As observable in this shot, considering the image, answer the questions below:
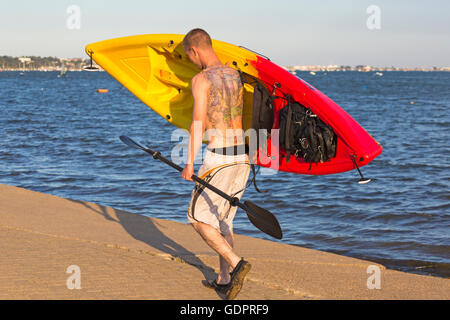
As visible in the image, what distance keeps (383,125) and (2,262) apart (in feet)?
89.3

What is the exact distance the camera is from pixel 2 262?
539 centimetres

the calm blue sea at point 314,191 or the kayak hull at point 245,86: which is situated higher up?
the kayak hull at point 245,86

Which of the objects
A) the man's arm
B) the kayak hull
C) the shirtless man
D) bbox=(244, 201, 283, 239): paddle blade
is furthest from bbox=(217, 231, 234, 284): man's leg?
the kayak hull

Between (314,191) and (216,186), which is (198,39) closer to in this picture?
(216,186)

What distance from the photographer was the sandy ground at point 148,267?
4871mm

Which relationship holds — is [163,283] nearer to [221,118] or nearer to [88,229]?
[221,118]

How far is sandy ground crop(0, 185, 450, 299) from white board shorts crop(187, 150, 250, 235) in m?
0.72

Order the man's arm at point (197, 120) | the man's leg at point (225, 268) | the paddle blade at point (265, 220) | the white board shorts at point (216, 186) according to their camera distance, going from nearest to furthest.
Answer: the man's arm at point (197, 120) < the white board shorts at point (216, 186) < the man's leg at point (225, 268) < the paddle blade at point (265, 220)

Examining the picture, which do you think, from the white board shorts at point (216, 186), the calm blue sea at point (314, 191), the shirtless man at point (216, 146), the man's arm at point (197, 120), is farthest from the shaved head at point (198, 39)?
the calm blue sea at point (314, 191)

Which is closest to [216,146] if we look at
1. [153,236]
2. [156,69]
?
[156,69]

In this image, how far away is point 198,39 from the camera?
4465 millimetres

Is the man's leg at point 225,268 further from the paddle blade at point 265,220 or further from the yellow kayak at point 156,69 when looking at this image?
the yellow kayak at point 156,69

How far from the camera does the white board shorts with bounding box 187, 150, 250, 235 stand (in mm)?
4543

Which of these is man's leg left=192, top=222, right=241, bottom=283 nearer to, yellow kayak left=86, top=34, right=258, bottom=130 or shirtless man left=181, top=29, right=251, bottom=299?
shirtless man left=181, top=29, right=251, bottom=299
